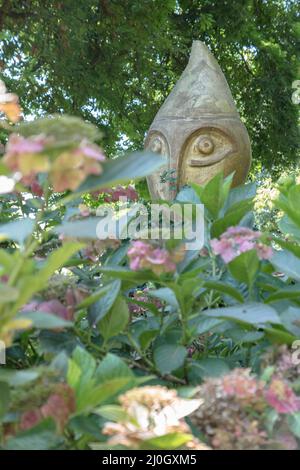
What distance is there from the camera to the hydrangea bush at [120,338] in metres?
0.41

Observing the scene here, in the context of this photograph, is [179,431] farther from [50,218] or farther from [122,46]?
[122,46]

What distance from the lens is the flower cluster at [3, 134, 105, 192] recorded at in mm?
388

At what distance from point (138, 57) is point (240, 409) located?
230 inches

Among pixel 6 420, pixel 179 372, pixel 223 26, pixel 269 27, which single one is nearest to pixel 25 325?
pixel 6 420

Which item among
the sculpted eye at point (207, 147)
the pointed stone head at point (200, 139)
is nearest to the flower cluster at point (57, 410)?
the pointed stone head at point (200, 139)

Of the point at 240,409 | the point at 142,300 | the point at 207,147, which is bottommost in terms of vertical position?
the point at 240,409

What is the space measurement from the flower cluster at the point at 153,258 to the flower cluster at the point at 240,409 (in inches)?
5.5

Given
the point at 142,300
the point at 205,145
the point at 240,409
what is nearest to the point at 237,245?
the point at 240,409

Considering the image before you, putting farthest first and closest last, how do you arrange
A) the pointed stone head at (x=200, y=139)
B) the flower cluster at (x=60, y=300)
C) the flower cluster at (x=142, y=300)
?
the pointed stone head at (x=200, y=139) → the flower cluster at (x=142, y=300) → the flower cluster at (x=60, y=300)

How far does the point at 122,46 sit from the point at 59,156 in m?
5.57

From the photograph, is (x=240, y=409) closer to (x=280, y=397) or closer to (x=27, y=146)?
(x=280, y=397)

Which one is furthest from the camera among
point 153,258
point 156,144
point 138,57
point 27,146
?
point 138,57

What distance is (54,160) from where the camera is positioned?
1.33ft

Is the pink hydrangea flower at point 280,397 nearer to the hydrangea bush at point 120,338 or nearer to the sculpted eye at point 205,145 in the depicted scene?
the hydrangea bush at point 120,338
